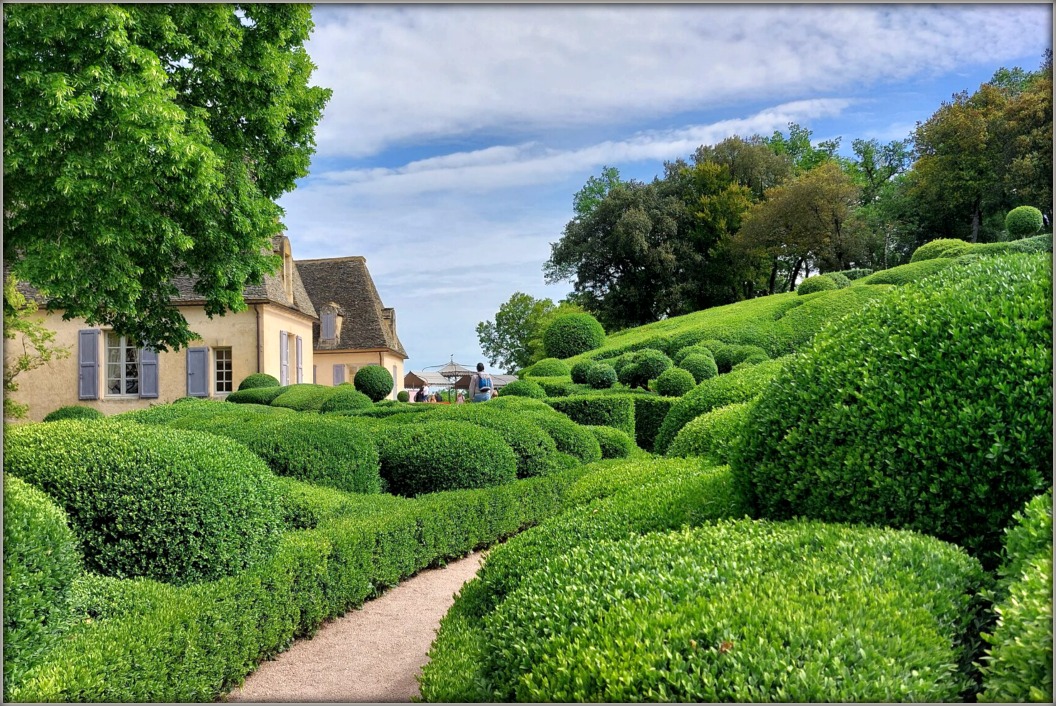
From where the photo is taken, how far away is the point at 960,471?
2.81m

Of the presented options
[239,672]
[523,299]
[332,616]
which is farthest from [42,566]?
[523,299]

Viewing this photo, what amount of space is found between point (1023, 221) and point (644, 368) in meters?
14.0

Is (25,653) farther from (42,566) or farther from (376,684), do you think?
(376,684)

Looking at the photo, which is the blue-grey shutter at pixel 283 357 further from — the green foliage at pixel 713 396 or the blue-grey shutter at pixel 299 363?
the green foliage at pixel 713 396

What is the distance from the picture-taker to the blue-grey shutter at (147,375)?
68.4 feet

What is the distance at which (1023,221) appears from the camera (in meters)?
21.9

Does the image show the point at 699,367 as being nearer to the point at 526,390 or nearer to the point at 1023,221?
the point at 526,390

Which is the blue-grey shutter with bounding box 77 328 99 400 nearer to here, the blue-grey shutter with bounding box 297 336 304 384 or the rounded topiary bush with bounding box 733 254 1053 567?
the blue-grey shutter with bounding box 297 336 304 384

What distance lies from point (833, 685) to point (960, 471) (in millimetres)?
1419

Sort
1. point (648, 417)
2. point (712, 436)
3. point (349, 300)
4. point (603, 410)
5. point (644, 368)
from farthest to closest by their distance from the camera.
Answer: point (349, 300)
point (644, 368)
point (648, 417)
point (603, 410)
point (712, 436)

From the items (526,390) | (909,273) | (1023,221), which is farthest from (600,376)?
(1023,221)

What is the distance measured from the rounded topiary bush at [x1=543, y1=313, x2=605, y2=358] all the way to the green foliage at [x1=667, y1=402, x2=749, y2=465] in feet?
55.4

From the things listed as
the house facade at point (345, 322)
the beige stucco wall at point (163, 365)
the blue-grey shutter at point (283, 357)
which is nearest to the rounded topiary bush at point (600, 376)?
the beige stucco wall at point (163, 365)

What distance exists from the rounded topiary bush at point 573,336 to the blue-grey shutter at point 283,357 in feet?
29.6
